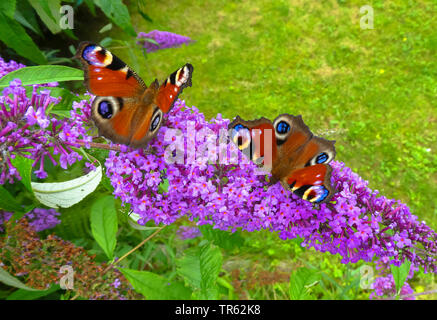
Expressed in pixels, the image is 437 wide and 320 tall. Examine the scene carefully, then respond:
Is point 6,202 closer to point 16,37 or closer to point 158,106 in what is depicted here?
point 158,106

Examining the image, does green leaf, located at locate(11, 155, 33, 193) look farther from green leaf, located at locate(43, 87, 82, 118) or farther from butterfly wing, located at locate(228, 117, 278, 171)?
butterfly wing, located at locate(228, 117, 278, 171)

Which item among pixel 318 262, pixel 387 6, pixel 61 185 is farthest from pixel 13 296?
pixel 387 6

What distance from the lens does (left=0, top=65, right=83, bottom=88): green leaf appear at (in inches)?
58.6

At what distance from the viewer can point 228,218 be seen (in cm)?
155

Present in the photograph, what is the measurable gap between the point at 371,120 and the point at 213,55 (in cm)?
235

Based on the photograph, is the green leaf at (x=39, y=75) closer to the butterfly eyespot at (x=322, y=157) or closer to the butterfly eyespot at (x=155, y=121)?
the butterfly eyespot at (x=155, y=121)

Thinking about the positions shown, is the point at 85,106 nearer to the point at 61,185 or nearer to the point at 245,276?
the point at 61,185

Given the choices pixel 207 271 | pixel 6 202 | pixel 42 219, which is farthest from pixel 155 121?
pixel 42 219

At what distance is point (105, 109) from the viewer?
1.44 metres

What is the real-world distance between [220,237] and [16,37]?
1.77 m

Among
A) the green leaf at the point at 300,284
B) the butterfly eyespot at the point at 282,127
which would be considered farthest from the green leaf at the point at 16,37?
the green leaf at the point at 300,284

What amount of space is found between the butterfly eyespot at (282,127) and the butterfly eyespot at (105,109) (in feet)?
2.43

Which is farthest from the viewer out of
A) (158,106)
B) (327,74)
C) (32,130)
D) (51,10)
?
(327,74)

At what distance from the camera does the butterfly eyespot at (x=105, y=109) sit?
1.43 metres
